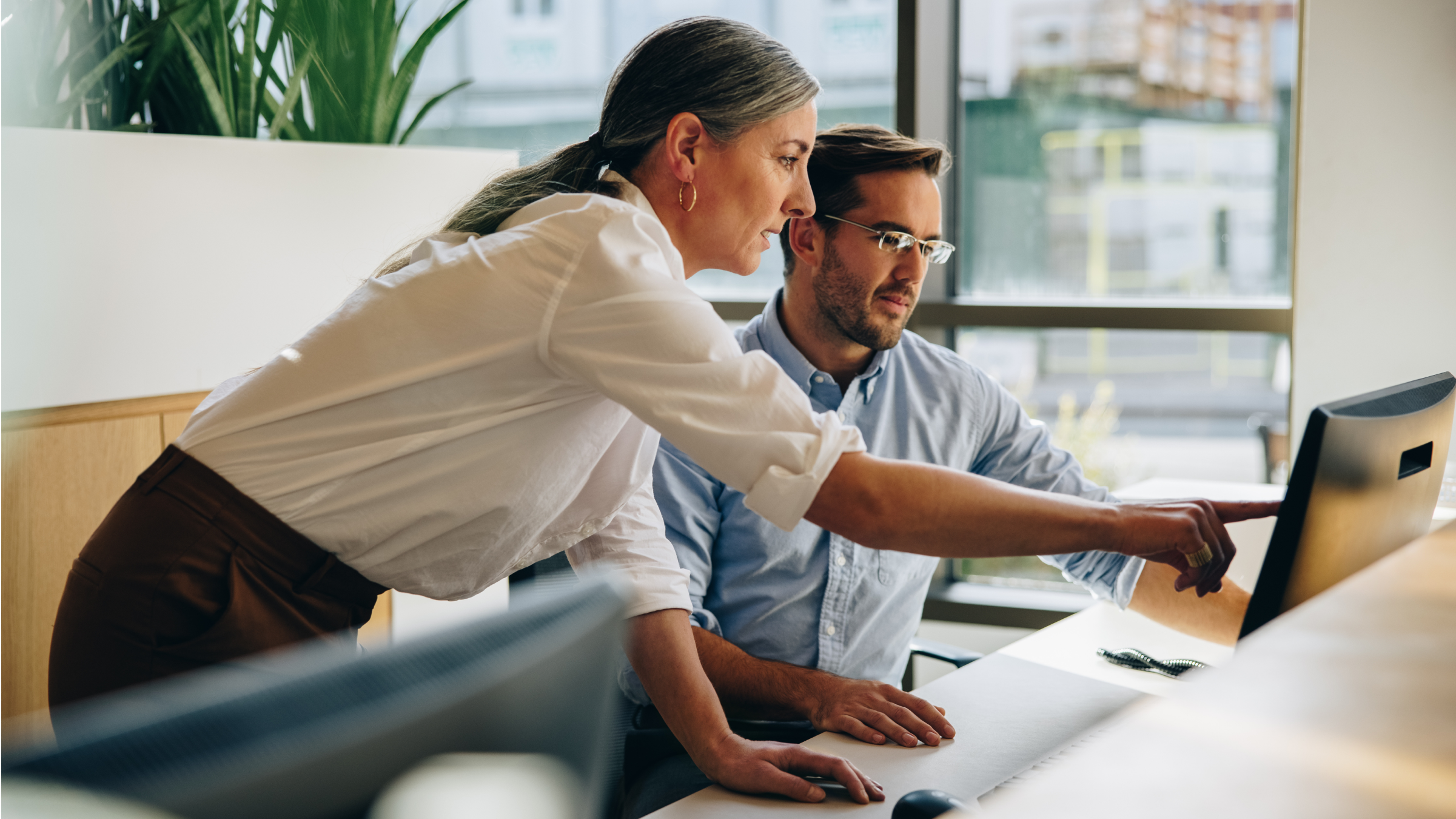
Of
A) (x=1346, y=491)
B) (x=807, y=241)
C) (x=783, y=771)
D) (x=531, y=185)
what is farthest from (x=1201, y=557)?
(x=807, y=241)

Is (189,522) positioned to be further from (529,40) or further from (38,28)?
(529,40)

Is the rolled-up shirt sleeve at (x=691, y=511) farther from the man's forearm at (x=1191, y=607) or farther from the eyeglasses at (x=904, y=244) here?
the man's forearm at (x=1191, y=607)

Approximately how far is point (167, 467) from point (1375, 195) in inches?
89.4

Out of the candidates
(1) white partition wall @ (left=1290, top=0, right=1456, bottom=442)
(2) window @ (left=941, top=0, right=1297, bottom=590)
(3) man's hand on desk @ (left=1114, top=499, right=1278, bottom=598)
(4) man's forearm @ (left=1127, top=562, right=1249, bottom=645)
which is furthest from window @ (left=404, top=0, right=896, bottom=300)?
(3) man's hand on desk @ (left=1114, top=499, right=1278, bottom=598)

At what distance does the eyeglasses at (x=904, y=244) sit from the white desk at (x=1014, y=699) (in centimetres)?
54

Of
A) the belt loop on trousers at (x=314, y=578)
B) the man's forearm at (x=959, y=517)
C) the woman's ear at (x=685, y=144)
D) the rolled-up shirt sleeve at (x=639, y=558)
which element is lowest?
the rolled-up shirt sleeve at (x=639, y=558)

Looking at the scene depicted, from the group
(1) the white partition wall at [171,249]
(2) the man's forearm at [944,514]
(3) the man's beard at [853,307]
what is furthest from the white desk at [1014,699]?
(1) the white partition wall at [171,249]

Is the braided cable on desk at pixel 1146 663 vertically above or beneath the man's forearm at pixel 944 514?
beneath

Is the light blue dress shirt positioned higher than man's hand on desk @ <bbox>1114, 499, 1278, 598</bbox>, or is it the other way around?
man's hand on desk @ <bbox>1114, 499, 1278, 598</bbox>

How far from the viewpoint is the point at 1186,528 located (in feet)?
3.41

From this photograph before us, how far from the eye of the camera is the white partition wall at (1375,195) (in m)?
2.22

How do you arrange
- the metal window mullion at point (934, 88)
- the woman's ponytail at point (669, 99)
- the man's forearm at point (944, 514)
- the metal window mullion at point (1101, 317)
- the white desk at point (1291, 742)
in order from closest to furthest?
the white desk at point (1291, 742), the man's forearm at point (944, 514), the woman's ponytail at point (669, 99), the metal window mullion at point (1101, 317), the metal window mullion at point (934, 88)

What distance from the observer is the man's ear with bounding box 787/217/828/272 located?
75.1 inches

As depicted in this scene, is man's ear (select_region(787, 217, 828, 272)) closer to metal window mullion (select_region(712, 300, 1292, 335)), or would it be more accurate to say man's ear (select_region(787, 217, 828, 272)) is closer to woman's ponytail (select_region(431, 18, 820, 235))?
woman's ponytail (select_region(431, 18, 820, 235))
